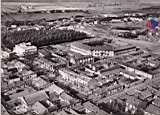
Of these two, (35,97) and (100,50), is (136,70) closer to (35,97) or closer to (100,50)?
(100,50)

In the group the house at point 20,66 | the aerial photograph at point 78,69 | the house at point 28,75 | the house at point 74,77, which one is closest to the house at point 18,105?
the aerial photograph at point 78,69

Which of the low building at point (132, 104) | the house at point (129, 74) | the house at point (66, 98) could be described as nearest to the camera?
the low building at point (132, 104)

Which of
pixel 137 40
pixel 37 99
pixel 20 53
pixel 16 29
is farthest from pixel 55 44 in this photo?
pixel 37 99

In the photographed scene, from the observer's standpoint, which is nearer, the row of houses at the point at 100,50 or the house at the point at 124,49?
the row of houses at the point at 100,50

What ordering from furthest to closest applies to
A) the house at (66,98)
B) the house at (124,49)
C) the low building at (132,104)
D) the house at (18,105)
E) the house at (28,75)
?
the house at (124,49), the house at (28,75), the house at (66,98), the low building at (132,104), the house at (18,105)

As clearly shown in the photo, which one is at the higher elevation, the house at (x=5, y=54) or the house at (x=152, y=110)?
the house at (x=5, y=54)

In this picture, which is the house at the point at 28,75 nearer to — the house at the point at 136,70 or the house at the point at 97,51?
the house at the point at 97,51

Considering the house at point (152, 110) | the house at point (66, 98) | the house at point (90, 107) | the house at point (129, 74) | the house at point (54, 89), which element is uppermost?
the house at point (129, 74)

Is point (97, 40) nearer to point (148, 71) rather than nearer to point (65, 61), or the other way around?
point (65, 61)
